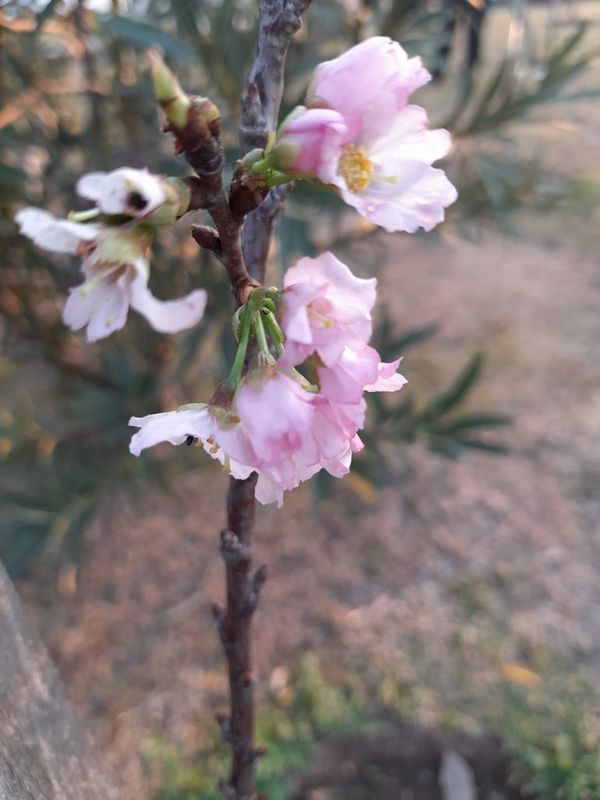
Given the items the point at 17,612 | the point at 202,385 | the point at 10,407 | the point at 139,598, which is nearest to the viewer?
the point at 17,612

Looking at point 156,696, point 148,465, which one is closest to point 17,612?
point 148,465

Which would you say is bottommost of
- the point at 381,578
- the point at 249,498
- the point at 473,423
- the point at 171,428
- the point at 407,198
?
the point at 381,578

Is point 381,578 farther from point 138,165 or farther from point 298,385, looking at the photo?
point 298,385

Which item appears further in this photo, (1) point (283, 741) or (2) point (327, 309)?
(1) point (283, 741)

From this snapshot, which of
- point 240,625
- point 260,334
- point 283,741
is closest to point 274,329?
point 260,334

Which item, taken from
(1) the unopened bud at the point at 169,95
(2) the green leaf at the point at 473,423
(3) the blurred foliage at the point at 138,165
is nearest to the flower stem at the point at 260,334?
(1) the unopened bud at the point at 169,95

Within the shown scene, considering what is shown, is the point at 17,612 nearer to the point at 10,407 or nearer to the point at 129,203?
the point at 129,203
